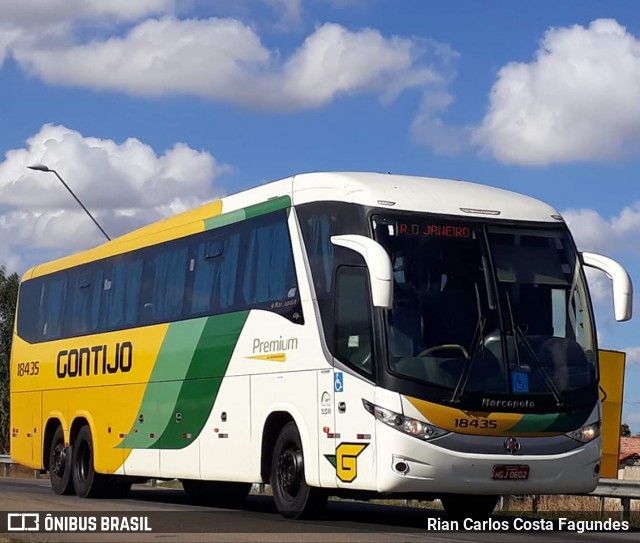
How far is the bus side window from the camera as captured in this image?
1473cm

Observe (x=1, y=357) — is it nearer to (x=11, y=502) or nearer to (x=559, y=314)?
(x=11, y=502)

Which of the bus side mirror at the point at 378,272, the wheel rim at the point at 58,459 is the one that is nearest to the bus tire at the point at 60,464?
the wheel rim at the point at 58,459

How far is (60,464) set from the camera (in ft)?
77.9

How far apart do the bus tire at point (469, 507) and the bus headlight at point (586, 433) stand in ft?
7.06

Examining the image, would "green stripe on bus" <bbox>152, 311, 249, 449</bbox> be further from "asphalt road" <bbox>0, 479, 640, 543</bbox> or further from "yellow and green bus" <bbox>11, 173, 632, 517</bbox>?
"asphalt road" <bbox>0, 479, 640, 543</bbox>

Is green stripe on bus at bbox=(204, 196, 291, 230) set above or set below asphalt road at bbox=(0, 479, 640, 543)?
above

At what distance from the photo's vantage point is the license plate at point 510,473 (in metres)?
14.5

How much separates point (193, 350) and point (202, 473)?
1660 millimetres

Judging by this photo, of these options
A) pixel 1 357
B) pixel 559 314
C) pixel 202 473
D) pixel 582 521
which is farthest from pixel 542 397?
pixel 1 357

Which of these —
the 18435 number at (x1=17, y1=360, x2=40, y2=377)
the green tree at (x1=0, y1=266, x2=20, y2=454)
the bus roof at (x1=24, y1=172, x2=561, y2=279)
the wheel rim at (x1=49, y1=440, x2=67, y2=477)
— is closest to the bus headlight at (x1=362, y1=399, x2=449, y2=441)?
the bus roof at (x1=24, y1=172, x2=561, y2=279)

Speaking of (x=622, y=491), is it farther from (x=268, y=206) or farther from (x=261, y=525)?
(x=268, y=206)

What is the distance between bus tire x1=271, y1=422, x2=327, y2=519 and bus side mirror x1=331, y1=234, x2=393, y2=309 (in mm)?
2469

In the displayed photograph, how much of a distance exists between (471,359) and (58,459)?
11.3 metres

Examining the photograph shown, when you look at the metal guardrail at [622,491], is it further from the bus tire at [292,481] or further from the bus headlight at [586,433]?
the bus tire at [292,481]
